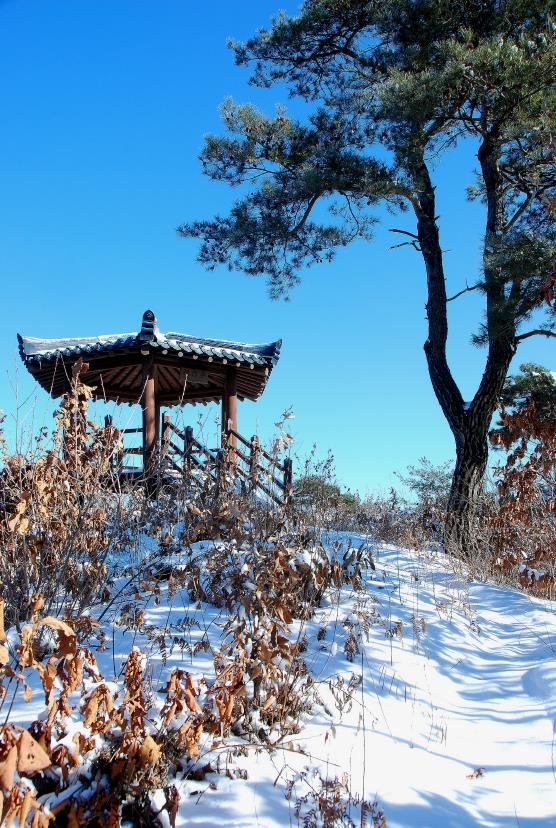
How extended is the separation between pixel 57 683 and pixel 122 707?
1108 mm

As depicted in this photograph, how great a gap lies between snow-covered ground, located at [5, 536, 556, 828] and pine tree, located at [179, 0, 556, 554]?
10.5 ft

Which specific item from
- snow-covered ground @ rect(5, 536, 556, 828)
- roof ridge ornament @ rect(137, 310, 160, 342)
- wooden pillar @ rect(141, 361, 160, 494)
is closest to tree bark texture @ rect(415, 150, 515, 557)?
snow-covered ground @ rect(5, 536, 556, 828)

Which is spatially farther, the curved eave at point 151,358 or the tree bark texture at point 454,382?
the curved eave at point 151,358

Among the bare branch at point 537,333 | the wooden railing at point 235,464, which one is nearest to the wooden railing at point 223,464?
the wooden railing at point 235,464

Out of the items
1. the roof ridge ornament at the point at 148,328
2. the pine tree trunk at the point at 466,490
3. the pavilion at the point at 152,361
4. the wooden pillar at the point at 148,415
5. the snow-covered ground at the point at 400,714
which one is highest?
→ the roof ridge ornament at the point at 148,328

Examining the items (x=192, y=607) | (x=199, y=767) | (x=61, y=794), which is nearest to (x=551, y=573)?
(x=192, y=607)

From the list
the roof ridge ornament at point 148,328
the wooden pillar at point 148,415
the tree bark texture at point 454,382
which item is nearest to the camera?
the tree bark texture at point 454,382

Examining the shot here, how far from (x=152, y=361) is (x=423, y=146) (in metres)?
4.86

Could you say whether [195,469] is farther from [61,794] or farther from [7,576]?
[61,794]

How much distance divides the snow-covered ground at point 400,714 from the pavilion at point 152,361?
447cm

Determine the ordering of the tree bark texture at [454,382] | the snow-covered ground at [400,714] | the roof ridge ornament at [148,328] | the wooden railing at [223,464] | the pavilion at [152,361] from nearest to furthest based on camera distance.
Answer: the snow-covered ground at [400,714], the wooden railing at [223,464], the tree bark texture at [454,382], the roof ridge ornament at [148,328], the pavilion at [152,361]

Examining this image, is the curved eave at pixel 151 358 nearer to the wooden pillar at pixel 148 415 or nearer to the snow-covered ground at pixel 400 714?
the wooden pillar at pixel 148 415

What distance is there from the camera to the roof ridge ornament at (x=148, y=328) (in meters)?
10.0

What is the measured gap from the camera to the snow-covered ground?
3.02 m
